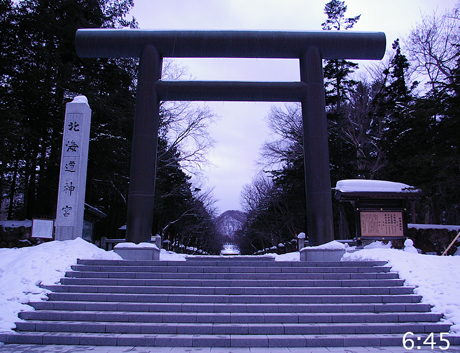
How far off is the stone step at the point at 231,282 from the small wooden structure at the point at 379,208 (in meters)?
4.70

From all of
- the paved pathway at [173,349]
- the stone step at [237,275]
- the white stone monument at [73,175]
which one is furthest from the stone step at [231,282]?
the white stone monument at [73,175]

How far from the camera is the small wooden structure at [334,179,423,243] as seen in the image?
12.2 metres

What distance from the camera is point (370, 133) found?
2598 centimetres

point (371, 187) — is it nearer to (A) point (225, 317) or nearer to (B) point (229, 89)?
(B) point (229, 89)

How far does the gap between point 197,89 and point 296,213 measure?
55.9 ft

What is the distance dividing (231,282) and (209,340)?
2.04 m

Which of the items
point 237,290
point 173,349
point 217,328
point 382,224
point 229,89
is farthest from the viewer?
point 382,224

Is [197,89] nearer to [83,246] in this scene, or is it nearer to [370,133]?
→ [83,246]

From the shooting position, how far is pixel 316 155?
11055 millimetres

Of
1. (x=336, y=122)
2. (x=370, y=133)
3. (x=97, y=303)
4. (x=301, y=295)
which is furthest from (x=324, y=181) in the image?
(x=370, y=133)

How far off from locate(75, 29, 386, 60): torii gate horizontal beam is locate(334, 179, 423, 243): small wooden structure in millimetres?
4616

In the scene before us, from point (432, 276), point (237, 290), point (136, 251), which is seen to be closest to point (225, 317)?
point (237, 290)

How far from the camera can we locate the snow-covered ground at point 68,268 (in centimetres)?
669

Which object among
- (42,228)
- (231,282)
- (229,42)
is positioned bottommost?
(231,282)
